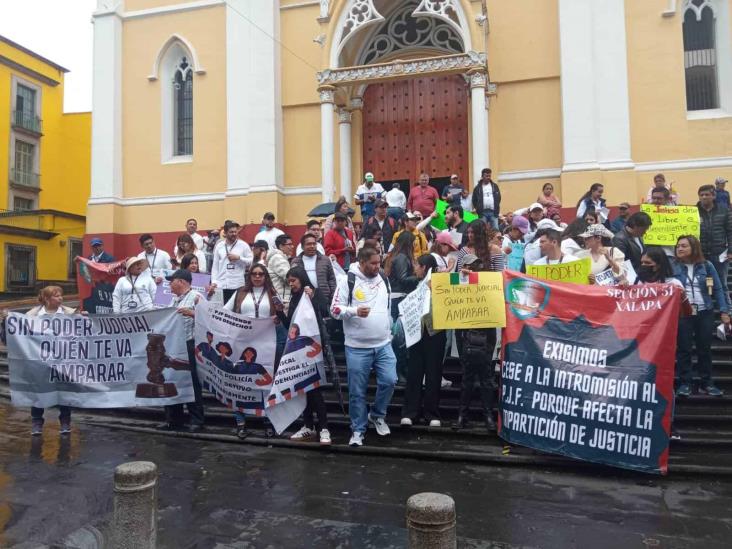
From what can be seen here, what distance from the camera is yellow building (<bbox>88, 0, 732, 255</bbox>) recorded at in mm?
13141

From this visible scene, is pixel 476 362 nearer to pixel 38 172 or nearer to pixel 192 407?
pixel 192 407

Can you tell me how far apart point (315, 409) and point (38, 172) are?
35371 millimetres

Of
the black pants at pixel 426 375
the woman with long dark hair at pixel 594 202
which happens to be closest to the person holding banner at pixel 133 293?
the black pants at pixel 426 375

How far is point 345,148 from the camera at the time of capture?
1516 cm

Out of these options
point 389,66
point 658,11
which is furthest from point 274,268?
point 658,11

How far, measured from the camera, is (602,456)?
524cm

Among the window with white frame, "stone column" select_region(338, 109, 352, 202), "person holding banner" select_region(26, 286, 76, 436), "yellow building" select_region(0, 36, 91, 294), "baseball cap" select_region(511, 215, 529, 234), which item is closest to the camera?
"person holding banner" select_region(26, 286, 76, 436)

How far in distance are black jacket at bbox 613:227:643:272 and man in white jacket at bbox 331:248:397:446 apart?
330cm

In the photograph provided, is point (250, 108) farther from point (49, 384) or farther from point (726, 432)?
point (726, 432)

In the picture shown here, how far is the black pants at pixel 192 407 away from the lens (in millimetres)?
7113

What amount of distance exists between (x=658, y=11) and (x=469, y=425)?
11.7 meters

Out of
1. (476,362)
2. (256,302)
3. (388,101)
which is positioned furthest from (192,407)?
(388,101)

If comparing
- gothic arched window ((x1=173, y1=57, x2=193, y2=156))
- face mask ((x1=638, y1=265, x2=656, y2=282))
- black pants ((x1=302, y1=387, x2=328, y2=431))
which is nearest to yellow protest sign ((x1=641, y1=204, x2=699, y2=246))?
face mask ((x1=638, y1=265, x2=656, y2=282))

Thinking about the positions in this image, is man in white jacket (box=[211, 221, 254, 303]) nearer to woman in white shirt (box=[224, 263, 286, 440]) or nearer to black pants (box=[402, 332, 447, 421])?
woman in white shirt (box=[224, 263, 286, 440])
